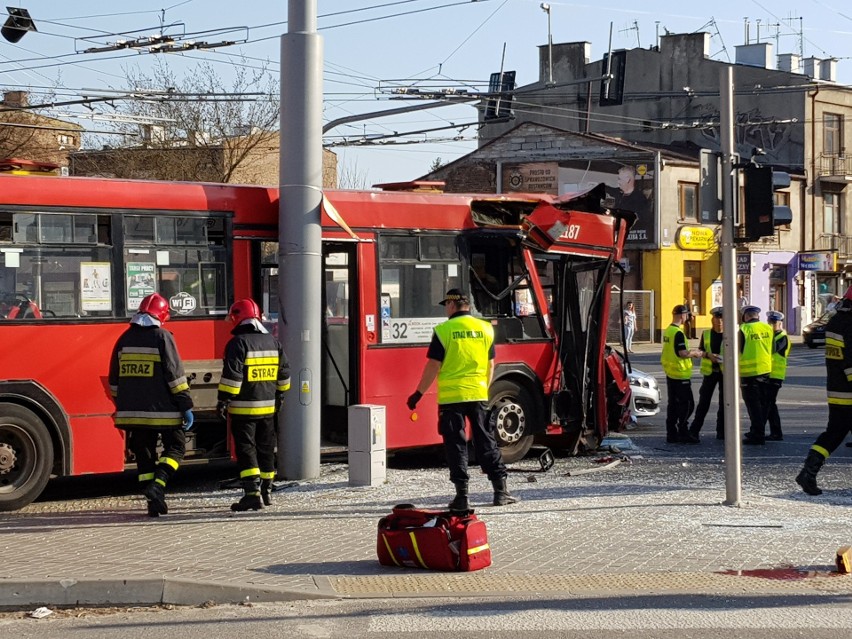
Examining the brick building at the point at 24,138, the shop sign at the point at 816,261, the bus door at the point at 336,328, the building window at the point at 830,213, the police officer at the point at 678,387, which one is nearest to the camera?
the bus door at the point at 336,328

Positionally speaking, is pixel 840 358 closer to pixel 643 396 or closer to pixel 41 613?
pixel 41 613

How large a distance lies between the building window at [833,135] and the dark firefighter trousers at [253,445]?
158 feet

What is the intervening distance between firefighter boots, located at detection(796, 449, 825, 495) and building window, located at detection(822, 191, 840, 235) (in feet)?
151

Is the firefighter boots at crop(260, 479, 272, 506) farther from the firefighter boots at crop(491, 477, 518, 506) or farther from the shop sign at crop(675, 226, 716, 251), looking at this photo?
the shop sign at crop(675, 226, 716, 251)

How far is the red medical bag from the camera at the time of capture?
8.09 m

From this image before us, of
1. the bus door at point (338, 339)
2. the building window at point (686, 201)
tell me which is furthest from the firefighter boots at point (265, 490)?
the building window at point (686, 201)

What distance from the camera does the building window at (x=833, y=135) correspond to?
177ft

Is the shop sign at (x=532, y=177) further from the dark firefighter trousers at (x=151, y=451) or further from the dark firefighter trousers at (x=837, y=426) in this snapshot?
the dark firefighter trousers at (x=151, y=451)

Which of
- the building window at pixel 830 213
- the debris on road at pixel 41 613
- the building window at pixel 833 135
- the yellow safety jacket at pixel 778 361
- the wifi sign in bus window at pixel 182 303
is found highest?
the building window at pixel 833 135

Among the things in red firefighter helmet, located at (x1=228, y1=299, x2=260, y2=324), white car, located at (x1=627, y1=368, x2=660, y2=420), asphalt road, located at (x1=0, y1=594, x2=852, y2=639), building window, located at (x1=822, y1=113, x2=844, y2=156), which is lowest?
asphalt road, located at (x1=0, y1=594, x2=852, y2=639)

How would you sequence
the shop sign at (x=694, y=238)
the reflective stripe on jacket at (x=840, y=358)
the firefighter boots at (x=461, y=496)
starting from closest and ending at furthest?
the firefighter boots at (x=461, y=496), the reflective stripe on jacket at (x=840, y=358), the shop sign at (x=694, y=238)

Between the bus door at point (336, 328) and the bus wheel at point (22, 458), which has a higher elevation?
the bus door at point (336, 328)

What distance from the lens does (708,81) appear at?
5419 cm

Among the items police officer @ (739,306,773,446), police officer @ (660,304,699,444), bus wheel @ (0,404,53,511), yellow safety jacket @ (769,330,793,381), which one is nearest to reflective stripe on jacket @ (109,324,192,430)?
bus wheel @ (0,404,53,511)
